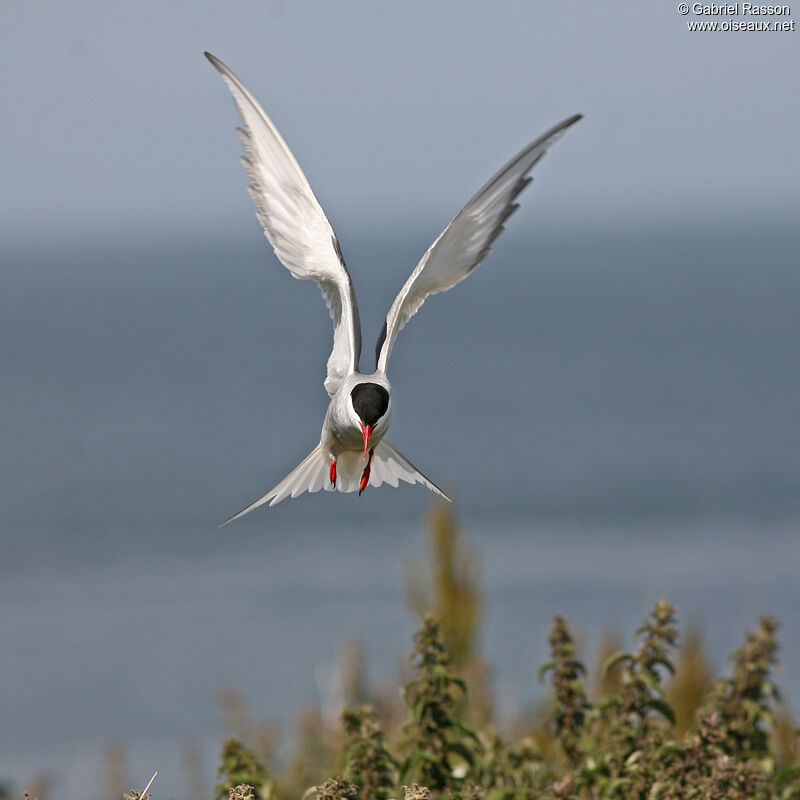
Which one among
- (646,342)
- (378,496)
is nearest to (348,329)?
(378,496)

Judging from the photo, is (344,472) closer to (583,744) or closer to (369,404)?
(369,404)

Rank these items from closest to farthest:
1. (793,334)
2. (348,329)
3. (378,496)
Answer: (348,329) < (378,496) < (793,334)

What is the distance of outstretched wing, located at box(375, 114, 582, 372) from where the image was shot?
13.6ft

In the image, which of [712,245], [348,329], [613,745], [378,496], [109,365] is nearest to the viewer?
[613,745]

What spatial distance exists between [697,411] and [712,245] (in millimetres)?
117737

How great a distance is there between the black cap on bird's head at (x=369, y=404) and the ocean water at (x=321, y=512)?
4.09 feet

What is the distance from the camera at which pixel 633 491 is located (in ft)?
118

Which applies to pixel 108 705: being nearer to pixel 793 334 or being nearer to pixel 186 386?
pixel 186 386

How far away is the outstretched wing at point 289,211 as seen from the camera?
4.33 metres

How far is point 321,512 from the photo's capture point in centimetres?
3366

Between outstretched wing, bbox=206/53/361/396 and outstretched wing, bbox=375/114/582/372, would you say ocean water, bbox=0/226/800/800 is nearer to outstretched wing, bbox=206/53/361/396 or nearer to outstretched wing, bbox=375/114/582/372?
outstretched wing, bbox=206/53/361/396

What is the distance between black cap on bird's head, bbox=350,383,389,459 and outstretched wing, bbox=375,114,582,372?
9.3 inches

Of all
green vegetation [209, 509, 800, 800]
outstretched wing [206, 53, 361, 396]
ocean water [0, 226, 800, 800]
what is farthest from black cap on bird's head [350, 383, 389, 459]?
ocean water [0, 226, 800, 800]

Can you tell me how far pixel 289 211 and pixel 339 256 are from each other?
0.31 metres
